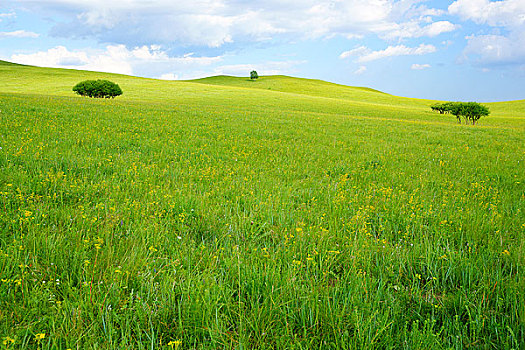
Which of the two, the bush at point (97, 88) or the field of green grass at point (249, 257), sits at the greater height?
the bush at point (97, 88)

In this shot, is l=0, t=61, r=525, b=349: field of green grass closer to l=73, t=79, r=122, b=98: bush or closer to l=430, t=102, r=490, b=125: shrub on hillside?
l=430, t=102, r=490, b=125: shrub on hillside

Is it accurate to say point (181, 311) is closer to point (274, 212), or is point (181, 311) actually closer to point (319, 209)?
point (274, 212)

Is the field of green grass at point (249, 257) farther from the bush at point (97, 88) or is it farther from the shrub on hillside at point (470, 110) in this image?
the bush at point (97, 88)

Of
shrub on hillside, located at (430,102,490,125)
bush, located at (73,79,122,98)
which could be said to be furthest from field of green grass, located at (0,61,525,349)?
bush, located at (73,79,122,98)

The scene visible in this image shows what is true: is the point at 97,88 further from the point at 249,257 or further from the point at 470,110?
the point at 470,110

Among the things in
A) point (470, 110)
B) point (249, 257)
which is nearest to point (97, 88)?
point (249, 257)

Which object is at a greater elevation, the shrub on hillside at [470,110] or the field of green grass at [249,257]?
the shrub on hillside at [470,110]

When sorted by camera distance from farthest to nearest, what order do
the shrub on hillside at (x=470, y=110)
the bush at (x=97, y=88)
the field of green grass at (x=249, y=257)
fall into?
the bush at (x=97, y=88) < the shrub on hillside at (x=470, y=110) < the field of green grass at (x=249, y=257)

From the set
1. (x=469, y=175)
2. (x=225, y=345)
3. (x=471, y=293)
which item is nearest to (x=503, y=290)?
(x=471, y=293)

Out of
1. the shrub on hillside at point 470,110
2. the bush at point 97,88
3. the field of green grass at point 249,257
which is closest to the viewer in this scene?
the field of green grass at point 249,257

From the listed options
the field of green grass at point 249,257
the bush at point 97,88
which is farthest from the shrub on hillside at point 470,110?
the bush at point 97,88

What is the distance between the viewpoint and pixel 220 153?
9.35 meters

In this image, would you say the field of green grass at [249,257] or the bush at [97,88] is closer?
the field of green grass at [249,257]

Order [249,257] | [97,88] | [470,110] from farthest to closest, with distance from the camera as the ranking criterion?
1. [97,88]
2. [470,110]
3. [249,257]
